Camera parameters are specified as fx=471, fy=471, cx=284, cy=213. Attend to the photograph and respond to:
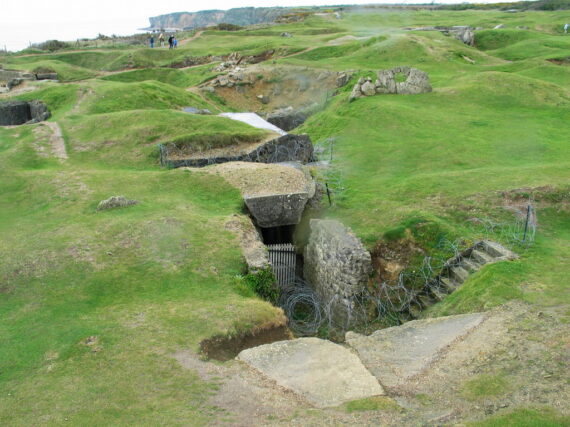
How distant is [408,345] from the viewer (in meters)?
9.78

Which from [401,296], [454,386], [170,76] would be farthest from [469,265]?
[170,76]

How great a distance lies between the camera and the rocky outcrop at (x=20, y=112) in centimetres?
3275

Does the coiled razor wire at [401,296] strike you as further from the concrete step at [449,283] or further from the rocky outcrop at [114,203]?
the rocky outcrop at [114,203]

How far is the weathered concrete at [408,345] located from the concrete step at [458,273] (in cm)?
289

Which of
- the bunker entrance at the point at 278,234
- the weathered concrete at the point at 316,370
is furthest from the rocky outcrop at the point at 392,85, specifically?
the weathered concrete at the point at 316,370

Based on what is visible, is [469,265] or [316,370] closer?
[316,370]

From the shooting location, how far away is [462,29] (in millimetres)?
55219

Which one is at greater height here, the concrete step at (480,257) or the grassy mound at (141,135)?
the grassy mound at (141,135)

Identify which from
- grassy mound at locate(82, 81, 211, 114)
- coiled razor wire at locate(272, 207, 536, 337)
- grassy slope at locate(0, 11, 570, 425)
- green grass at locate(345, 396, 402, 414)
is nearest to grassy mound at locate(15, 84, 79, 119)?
grassy slope at locate(0, 11, 570, 425)

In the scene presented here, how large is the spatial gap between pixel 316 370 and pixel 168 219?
832 cm

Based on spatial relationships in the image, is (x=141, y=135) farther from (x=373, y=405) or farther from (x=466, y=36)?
(x=466, y=36)

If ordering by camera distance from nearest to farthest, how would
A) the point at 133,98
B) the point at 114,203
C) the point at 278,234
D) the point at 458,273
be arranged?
the point at 458,273 → the point at 114,203 → the point at 278,234 → the point at 133,98

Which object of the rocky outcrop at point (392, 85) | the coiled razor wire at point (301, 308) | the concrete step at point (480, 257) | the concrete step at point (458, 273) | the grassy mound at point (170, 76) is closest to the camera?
the concrete step at point (480, 257)

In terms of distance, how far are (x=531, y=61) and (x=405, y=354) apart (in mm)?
37175
